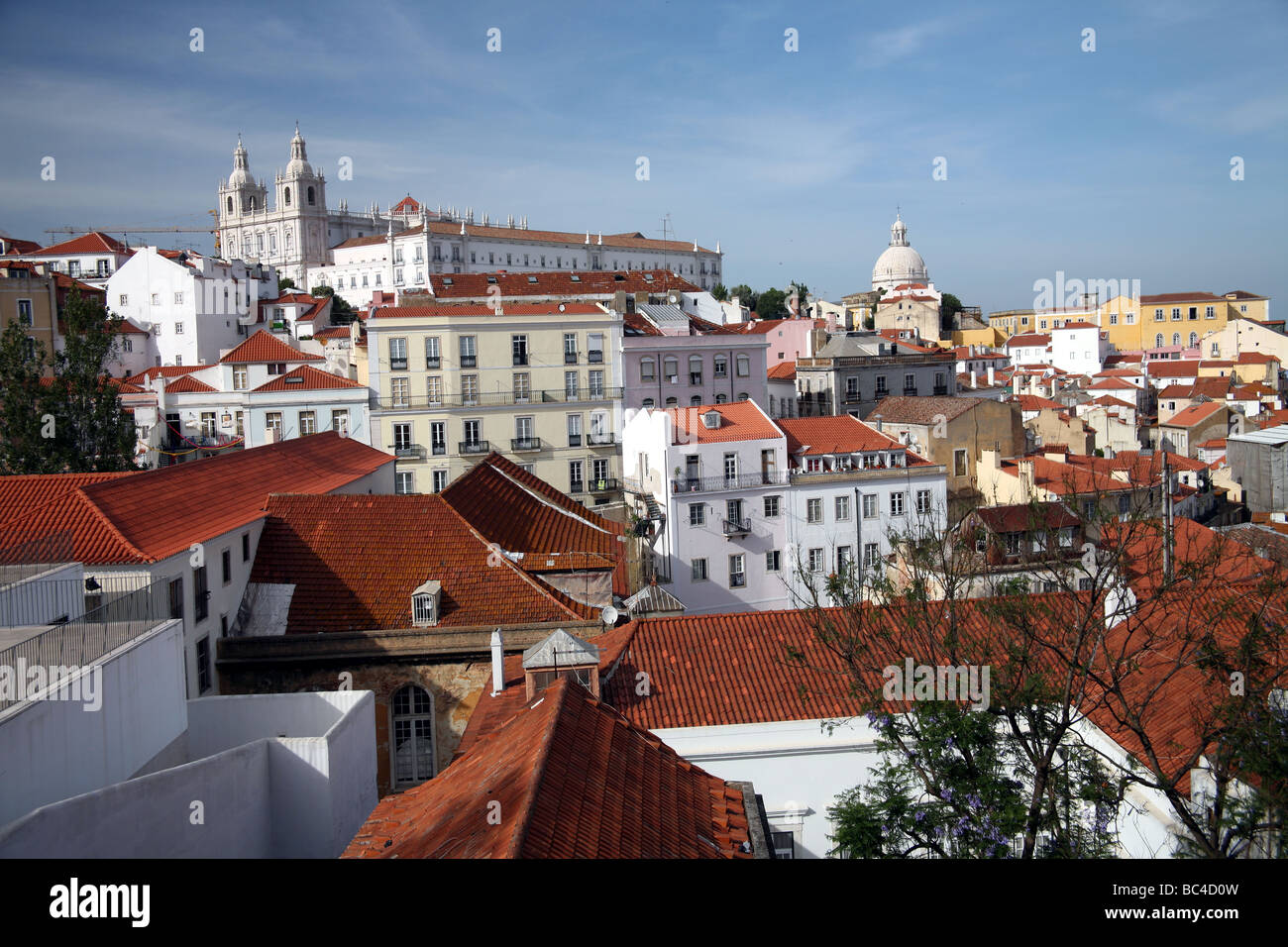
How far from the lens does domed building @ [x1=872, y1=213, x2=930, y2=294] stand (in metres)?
120

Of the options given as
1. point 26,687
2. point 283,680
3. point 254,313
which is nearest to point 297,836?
point 26,687

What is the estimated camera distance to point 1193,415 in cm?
5456

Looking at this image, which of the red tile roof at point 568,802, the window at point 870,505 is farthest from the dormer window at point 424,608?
the window at point 870,505

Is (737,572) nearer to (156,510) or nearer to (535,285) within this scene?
(156,510)

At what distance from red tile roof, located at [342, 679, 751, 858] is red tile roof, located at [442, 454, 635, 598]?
9.12 meters

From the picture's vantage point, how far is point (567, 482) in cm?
3666

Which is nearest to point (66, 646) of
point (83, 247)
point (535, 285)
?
point (535, 285)

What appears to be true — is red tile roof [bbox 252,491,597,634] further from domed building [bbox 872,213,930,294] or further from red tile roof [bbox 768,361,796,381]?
domed building [bbox 872,213,930,294]

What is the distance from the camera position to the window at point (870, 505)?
31.3 metres

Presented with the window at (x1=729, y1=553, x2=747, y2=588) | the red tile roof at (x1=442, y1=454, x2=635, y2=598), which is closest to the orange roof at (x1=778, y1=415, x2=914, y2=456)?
the window at (x1=729, y1=553, x2=747, y2=588)

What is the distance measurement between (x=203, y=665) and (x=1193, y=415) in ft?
174
